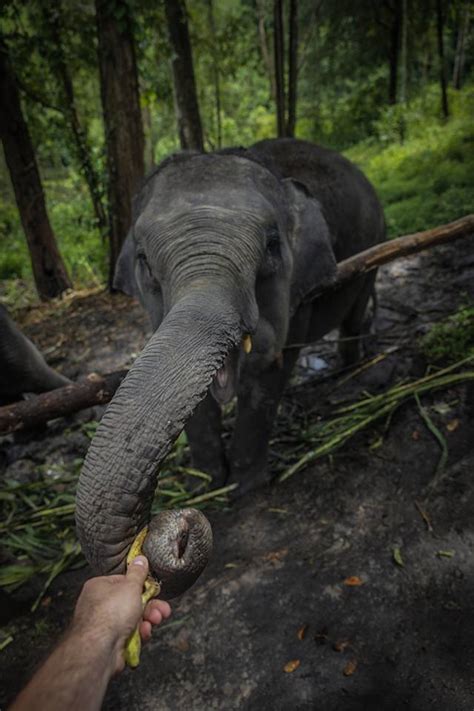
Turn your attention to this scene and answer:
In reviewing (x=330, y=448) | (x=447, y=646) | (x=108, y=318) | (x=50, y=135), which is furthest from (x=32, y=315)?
(x=447, y=646)

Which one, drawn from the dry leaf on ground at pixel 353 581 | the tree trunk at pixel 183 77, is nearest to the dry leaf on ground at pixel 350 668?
the dry leaf on ground at pixel 353 581

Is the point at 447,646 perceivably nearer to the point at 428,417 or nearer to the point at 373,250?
the point at 428,417

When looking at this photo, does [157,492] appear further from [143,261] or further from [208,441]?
[143,261]

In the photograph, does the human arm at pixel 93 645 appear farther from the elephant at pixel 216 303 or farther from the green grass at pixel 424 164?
the green grass at pixel 424 164

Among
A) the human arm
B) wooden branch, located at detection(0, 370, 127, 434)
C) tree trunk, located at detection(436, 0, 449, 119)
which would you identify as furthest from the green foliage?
tree trunk, located at detection(436, 0, 449, 119)

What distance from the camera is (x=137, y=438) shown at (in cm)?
→ 157

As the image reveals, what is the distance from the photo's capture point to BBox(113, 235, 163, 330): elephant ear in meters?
2.70

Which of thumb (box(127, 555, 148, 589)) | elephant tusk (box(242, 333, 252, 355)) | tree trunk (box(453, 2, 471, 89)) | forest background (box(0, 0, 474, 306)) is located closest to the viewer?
thumb (box(127, 555, 148, 589))

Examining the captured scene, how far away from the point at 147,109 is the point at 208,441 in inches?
513

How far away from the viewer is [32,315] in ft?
26.2

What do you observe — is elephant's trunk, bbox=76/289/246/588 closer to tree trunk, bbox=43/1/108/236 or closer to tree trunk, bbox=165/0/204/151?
tree trunk, bbox=43/1/108/236

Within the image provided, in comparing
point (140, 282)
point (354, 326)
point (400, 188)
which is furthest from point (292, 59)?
point (140, 282)

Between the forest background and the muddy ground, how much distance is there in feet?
17.1

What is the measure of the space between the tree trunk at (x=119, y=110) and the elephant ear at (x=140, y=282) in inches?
161
